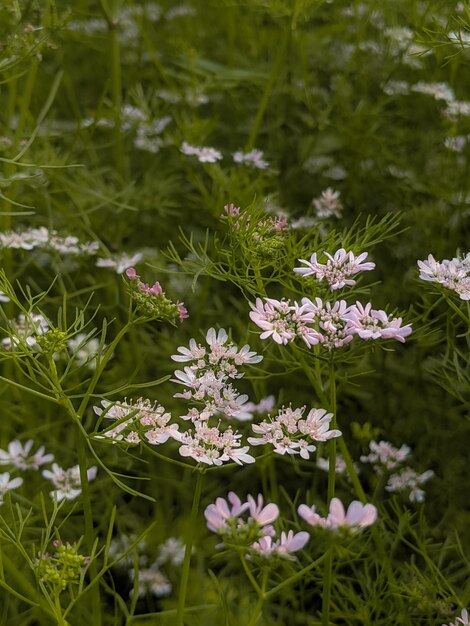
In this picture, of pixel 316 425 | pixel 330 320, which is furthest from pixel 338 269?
pixel 316 425

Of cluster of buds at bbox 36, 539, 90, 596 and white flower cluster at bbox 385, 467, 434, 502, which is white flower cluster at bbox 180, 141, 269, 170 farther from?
cluster of buds at bbox 36, 539, 90, 596

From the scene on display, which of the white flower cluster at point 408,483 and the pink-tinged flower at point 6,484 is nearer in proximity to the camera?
the pink-tinged flower at point 6,484

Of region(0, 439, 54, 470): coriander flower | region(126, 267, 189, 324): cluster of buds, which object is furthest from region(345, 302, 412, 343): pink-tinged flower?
region(0, 439, 54, 470): coriander flower

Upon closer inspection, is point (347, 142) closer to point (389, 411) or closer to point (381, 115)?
point (381, 115)

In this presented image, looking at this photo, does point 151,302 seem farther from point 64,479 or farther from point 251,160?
point 251,160

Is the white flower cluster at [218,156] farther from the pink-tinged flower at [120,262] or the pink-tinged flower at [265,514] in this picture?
the pink-tinged flower at [265,514]

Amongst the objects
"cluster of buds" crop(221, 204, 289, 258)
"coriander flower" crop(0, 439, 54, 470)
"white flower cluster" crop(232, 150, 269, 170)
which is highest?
"cluster of buds" crop(221, 204, 289, 258)

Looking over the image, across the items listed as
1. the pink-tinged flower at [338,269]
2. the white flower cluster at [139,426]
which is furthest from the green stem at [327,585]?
the pink-tinged flower at [338,269]
